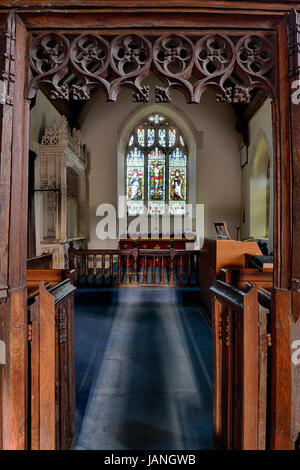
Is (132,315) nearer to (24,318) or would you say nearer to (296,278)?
(24,318)

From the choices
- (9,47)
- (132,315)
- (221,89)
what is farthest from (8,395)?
(132,315)

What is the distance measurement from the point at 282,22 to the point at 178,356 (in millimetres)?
2456

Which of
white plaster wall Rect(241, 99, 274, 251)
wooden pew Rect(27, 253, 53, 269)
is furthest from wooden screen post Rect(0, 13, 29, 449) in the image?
white plaster wall Rect(241, 99, 274, 251)

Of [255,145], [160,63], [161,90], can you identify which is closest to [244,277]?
[161,90]

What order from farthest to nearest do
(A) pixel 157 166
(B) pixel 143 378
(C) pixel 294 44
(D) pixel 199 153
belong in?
(A) pixel 157 166 → (D) pixel 199 153 → (B) pixel 143 378 → (C) pixel 294 44

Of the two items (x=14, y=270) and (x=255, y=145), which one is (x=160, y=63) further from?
(x=255, y=145)

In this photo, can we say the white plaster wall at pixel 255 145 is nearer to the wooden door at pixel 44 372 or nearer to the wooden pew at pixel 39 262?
the wooden pew at pixel 39 262

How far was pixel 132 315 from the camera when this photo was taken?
12.0ft

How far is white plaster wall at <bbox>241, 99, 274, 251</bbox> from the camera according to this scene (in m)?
6.09

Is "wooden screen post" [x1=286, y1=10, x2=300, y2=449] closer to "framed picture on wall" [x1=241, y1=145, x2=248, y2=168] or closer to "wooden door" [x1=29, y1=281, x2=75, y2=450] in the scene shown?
"wooden door" [x1=29, y1=281, x2=75, y2=450]

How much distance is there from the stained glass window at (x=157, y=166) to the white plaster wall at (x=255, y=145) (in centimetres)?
173

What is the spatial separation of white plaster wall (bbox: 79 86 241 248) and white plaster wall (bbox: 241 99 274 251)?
1.26 ft

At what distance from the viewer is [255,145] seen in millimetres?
6941

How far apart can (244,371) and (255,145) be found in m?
6.70
